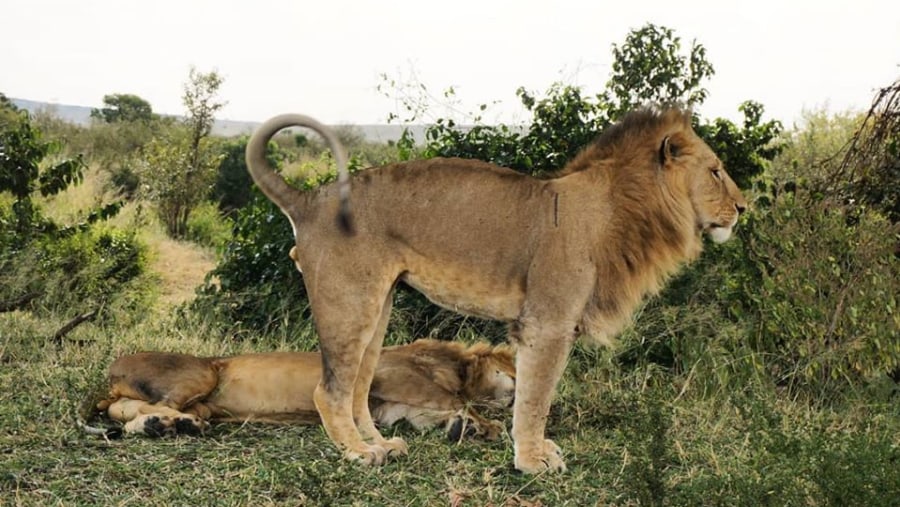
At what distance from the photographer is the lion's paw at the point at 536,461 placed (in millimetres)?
4637

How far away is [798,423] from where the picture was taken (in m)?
5.38

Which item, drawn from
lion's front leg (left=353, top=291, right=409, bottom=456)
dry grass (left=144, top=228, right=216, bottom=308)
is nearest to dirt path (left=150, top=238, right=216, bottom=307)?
dry grass (left=144, top=228, right=216, bottom=308)

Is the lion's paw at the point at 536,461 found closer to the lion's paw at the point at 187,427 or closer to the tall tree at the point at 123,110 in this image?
the lion's paw at the point at 187,427

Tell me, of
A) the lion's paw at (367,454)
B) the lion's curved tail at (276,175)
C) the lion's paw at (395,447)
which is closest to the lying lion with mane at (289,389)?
the lion's paw at (395,447)

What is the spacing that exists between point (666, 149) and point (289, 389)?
7.08 ft

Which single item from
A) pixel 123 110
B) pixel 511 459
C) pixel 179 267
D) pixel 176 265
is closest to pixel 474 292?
pixel 511 459

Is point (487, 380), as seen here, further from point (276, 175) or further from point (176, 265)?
point (176, 265)

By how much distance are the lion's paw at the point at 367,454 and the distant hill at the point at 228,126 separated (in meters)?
2.60

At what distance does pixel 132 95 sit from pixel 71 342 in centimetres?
4388

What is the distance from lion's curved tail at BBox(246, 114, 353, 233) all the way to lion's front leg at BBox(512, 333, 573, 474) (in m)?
0.93

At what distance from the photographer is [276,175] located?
5.03m

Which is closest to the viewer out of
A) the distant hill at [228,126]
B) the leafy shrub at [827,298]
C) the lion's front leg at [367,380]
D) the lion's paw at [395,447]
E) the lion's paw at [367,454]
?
the lion's paw at [367,454]

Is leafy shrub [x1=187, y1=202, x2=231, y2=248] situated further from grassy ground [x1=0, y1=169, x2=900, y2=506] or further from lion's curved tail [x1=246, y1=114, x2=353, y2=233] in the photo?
lion's curved tail [x1=246, y1=114, x2=353, y2=233]

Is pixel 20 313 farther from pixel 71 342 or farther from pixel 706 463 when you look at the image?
pixel 706 463
